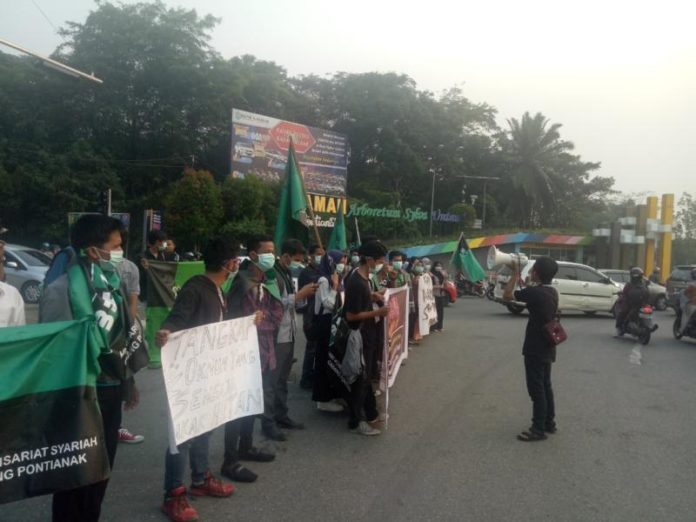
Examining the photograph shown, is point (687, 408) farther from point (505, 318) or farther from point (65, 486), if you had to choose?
point (505, 318)

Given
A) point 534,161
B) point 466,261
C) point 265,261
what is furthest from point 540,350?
point 534,161

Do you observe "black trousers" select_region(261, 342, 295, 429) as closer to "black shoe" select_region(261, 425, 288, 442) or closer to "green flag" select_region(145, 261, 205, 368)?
"black shoe" select_region(261, 425, 288, 442)

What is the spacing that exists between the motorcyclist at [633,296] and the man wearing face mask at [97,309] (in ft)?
39.2

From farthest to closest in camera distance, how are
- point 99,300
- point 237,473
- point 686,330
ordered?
1. point 686,330
2. point 237,473
3. point 99,300

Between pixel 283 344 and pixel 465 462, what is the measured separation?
1801 millimetres

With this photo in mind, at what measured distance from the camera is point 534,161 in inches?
1948

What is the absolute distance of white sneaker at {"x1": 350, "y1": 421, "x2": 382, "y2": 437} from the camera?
5.89 meters

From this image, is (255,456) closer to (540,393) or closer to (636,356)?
(540,393)

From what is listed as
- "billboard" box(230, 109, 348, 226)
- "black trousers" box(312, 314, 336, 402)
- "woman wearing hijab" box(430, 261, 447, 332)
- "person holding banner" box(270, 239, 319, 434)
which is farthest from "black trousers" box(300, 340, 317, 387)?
"billboard" box(230, 109, 348, 226)

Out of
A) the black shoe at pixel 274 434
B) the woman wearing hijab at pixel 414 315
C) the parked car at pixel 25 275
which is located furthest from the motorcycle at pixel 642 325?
the parked car at pixel 25 275

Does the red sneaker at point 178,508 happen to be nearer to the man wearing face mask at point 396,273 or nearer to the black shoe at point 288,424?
the black shoe at point 288,424

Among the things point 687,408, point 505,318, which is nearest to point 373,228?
point 505,318

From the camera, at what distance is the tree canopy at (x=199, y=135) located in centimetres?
3188

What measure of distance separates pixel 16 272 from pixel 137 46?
24583 millimetres
